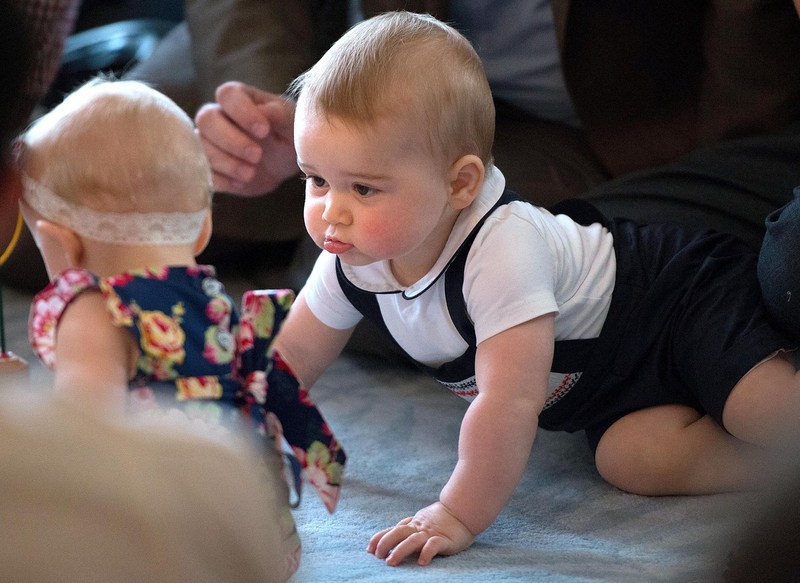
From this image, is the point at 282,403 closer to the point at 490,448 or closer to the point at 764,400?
the point at 490,448

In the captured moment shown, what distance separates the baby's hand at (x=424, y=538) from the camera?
0.74 metres

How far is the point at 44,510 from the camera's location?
35cm

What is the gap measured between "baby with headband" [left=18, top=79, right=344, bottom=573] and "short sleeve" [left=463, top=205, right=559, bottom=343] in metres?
0.19

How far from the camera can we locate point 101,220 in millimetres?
717

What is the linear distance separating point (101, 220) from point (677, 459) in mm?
599

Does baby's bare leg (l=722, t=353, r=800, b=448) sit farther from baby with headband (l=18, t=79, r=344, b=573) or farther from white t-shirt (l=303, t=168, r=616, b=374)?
baby with headband (l=18, t=79, r=344, b=573)

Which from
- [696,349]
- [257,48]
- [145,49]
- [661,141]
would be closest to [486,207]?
[696,349]

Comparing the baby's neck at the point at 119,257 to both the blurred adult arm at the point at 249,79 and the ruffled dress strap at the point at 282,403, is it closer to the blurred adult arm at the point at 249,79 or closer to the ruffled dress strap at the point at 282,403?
the ruffled dress strap at the point at 282,403

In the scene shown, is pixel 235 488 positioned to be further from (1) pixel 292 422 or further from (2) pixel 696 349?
(2) pixel 696 349

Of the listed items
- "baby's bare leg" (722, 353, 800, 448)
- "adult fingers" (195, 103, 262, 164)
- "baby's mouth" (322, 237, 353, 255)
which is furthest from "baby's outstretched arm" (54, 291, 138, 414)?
"baby's bare leg" (722, 353, 800, 448)

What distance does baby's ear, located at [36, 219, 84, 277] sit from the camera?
72 cm

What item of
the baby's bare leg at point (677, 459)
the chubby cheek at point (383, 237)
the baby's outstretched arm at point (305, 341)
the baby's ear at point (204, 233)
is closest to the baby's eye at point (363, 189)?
the chubby cheek at point (383, 237)

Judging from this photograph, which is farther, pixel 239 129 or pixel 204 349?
pixel 239 129

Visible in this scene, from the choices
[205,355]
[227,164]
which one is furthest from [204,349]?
[227,164]
